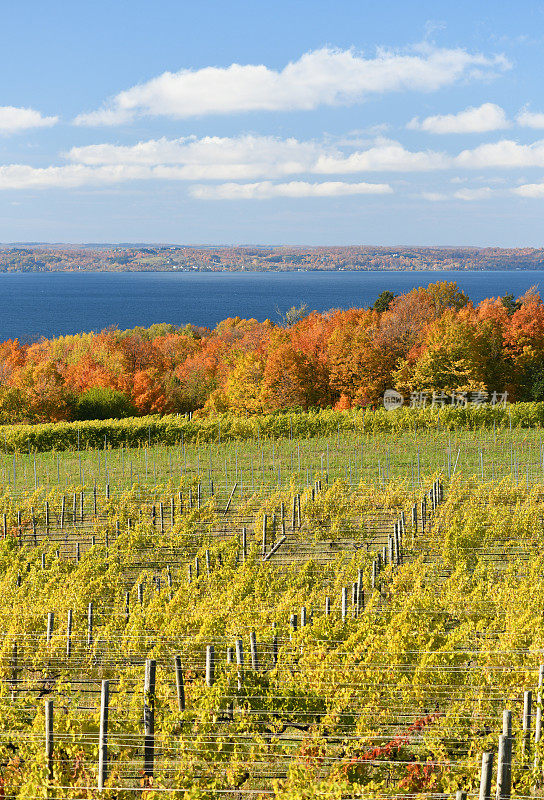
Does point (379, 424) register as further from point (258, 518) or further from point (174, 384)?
point (174, 384)

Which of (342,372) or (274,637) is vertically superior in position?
(342,372)

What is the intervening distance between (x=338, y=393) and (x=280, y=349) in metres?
4.28

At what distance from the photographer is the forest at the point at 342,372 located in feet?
134

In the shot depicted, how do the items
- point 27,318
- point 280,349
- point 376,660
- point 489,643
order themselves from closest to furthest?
point 376,660 → point 489,643 → point 280,349 → point 27,318

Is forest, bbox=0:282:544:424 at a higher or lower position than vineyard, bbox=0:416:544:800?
higher

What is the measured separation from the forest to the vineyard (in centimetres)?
1501

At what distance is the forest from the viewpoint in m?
40.9

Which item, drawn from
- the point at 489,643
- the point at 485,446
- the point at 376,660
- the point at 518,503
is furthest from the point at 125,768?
the point at 485,446

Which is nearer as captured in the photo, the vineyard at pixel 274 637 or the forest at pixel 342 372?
the vineyard at pixel 274 637

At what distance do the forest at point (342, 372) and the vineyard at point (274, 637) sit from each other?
15008mm

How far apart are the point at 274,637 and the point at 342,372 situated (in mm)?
33936

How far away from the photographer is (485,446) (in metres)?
30.8

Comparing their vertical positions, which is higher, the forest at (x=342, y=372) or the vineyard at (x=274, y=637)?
the forest at (x=342, y=372)

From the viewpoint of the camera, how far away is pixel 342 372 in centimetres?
4400
